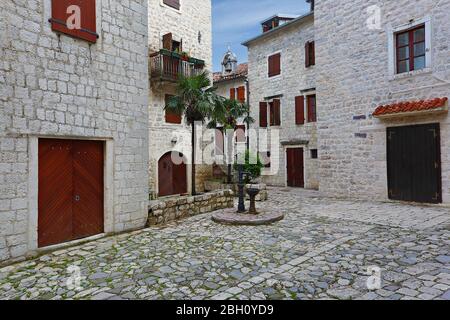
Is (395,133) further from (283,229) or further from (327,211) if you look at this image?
(283,229)

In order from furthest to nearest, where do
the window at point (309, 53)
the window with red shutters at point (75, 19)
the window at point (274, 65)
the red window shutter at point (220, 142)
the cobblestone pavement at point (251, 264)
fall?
the red window shutter at point (220, 142)
the window at point (274, 65)
the window at point (309, 53)
the window with red shutters at point (75, 19)
the cobblestone pavement at point (251, 264)

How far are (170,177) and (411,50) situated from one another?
9.79m

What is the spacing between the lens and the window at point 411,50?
9.41m

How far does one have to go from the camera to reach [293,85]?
53.1ft

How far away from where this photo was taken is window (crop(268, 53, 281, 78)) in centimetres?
Answer: 1689

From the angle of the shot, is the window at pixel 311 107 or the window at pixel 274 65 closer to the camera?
the window at pixel 311 107

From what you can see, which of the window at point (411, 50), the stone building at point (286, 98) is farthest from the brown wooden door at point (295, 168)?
the window at point (411, 50)

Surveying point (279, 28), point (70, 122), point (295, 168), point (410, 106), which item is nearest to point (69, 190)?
point (70, 122)

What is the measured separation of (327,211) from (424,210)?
2514mm

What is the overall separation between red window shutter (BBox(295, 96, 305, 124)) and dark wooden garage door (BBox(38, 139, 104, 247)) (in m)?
11.4

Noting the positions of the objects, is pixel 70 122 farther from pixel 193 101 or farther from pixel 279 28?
pixel 279 28

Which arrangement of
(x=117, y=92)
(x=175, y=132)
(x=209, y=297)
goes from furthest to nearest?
(x=175, y=132)
(x=117, y=92)
(x=209, y=297)

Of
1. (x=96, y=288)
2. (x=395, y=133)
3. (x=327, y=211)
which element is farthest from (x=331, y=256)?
(x=395, y=133)

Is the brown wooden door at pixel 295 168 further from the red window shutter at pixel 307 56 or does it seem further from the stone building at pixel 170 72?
the stone building at pixel 170 72
